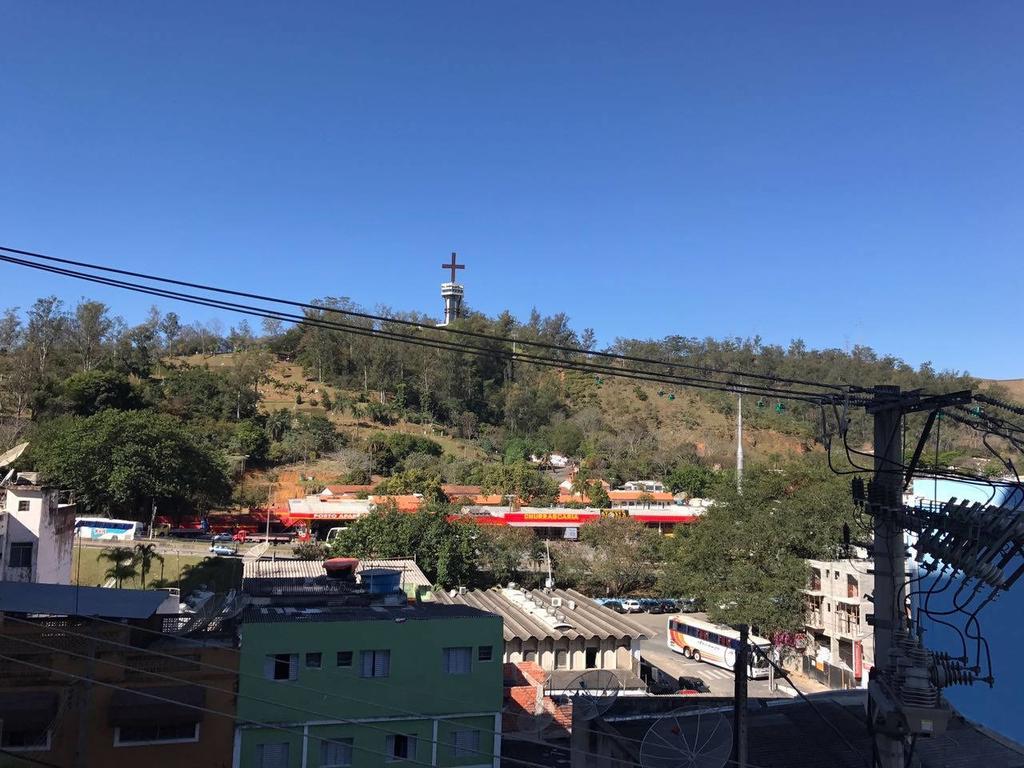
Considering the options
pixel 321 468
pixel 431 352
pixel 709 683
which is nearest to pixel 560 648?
pixel 709 683

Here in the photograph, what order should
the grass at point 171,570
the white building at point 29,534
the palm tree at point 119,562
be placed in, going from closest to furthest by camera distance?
the white building at point 29,534, the grass at point 171,570, the palm tree at point 119,562

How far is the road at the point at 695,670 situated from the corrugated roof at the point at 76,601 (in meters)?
12.0

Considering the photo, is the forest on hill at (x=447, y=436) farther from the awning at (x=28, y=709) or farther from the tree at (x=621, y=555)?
the awning at (x=28, y=709)

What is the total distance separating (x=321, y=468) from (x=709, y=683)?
25.1 m

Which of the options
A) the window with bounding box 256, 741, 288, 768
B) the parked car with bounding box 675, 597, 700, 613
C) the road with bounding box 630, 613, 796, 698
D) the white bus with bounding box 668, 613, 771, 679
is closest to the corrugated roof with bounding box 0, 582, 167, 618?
the window with bounding box 256, 741, 288, 768

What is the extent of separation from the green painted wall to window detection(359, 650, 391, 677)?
7cm

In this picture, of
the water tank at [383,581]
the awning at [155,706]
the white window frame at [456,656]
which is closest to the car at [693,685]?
the water tank at [383,581]

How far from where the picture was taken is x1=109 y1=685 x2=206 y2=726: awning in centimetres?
849

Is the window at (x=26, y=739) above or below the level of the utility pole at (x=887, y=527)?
below

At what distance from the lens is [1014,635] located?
1513 centimetres

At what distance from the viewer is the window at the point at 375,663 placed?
32.1 ft

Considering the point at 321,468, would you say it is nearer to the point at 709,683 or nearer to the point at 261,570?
the point at 261,570

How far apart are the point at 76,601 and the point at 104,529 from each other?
Result: 16.6 meters

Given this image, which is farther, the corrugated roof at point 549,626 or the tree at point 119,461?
the tree at point 119,461
